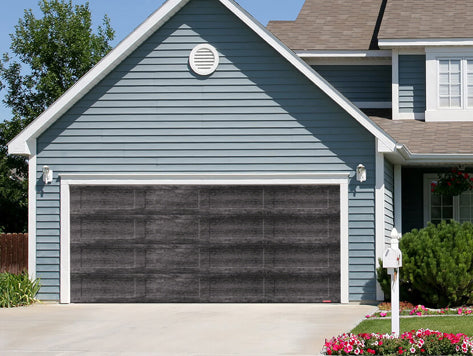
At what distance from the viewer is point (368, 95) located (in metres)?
20.7

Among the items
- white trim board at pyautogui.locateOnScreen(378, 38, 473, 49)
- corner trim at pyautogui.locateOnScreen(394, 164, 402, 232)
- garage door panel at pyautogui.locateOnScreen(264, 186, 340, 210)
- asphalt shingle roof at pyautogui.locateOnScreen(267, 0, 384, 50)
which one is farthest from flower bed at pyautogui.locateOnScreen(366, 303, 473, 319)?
asphalt shingle roof at pyautogui.locateOnScreen(267, 0, 384, 50)

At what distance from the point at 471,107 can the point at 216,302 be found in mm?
7309

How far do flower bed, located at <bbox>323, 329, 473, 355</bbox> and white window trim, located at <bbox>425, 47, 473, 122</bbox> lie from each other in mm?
9748

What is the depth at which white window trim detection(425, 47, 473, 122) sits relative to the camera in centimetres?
1922

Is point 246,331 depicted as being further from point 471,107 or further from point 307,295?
point 471,107

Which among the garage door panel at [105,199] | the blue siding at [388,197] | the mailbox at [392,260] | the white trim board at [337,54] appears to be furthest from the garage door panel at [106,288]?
the white trim board at [337,54]

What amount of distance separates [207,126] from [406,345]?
25.4 feet

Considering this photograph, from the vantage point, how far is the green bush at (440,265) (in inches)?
589

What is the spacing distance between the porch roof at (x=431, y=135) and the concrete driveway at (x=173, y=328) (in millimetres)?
3690

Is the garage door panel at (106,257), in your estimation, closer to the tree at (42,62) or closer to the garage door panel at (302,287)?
the garage door panel at (302,287)

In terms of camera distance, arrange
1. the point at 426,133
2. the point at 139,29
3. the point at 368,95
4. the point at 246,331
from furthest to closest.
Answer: the point at 368,95, the point at 426,133, the point at 139,29, the point at 246,331

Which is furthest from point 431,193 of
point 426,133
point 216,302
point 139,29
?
point 139,29

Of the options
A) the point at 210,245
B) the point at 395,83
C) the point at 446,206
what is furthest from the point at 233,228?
the point at 395,83

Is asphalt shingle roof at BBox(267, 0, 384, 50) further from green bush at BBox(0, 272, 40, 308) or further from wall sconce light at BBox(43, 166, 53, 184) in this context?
green bush at BBox(0, 272, 40, 308)
